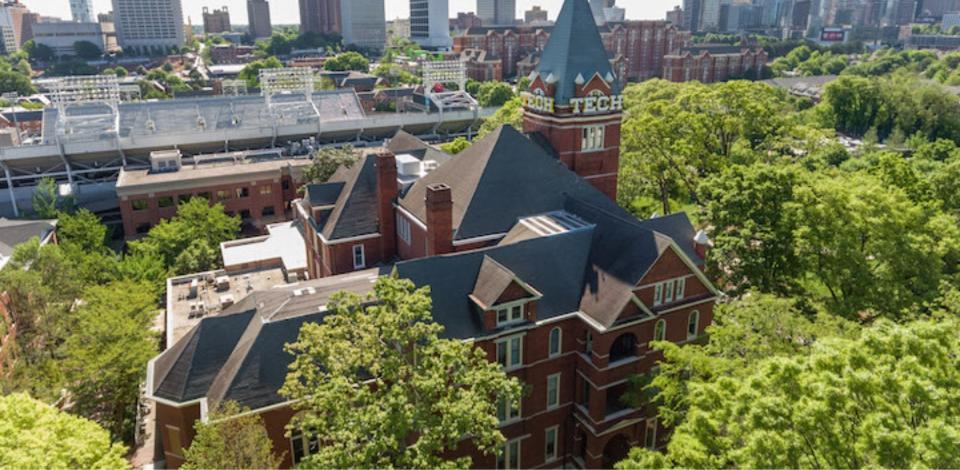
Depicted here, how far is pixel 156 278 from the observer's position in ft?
168

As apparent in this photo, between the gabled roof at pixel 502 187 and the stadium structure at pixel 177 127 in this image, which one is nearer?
the gabled roof at pixel 502 187

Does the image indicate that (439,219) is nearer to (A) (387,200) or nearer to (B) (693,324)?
(A) (387,200)

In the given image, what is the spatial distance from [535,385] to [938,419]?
61.0 feet

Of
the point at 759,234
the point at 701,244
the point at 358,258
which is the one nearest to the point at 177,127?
the point at 358,258

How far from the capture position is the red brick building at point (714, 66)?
563 feet

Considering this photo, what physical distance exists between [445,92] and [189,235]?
62982 millimetres

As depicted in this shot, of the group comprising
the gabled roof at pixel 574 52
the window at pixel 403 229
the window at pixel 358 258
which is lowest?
the window at pixel 358 258

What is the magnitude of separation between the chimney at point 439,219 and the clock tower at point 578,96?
1467 centimetres

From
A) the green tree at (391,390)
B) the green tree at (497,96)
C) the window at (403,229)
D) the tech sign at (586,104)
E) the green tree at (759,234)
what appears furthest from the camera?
the green tree at (497,96)

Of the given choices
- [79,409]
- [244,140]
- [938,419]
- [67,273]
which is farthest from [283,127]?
[938,419]

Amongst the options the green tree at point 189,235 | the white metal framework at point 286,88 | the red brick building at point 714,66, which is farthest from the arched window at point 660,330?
the red brick building at point 714,66

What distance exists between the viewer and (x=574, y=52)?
46.1 m

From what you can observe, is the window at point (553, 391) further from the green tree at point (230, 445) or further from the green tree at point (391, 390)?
the green tree at point (230, 445)

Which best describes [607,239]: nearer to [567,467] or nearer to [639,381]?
[639,381]
